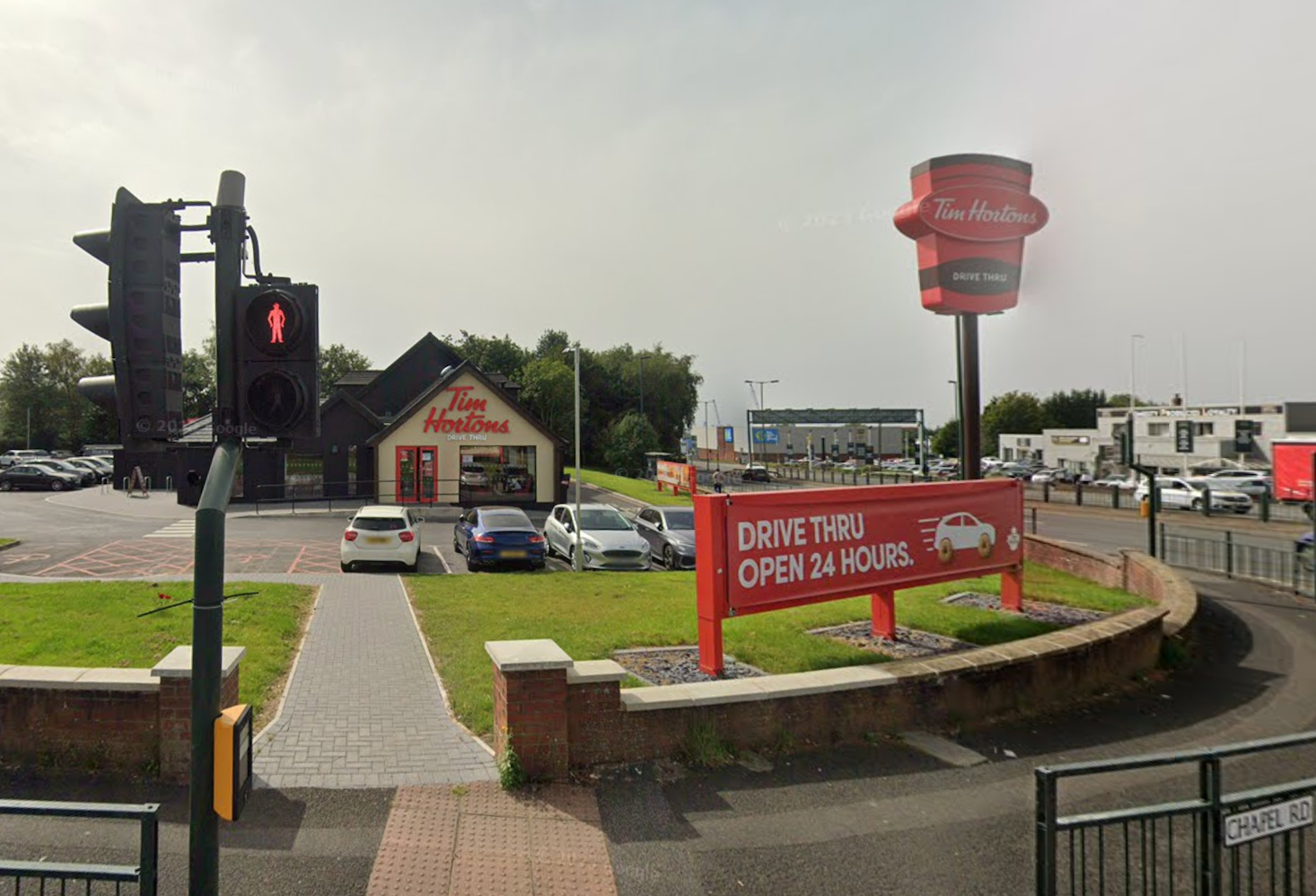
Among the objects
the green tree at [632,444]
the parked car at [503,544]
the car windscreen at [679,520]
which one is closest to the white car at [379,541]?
the parked car at [503,544]

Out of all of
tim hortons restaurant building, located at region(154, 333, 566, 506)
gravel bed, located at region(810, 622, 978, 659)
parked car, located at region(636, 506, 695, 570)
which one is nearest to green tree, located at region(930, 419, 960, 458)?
tim hortons restaurant building, located at region(154, 333, 566, 506)

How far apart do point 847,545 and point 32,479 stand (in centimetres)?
5189

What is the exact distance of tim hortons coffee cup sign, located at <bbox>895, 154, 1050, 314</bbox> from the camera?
15.6 m

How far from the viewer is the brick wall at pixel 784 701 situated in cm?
575

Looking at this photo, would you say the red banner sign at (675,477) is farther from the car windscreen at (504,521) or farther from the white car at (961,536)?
the white car at (961,536)

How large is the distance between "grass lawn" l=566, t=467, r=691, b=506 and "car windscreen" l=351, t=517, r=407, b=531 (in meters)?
19.0

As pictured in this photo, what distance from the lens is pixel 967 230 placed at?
15727 millimetres

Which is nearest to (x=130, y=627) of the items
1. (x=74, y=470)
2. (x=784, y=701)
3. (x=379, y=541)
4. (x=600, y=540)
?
(x=379, y=541)

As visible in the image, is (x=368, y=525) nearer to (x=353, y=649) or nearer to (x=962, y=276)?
(x=353, y=649)

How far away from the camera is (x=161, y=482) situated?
4544cm

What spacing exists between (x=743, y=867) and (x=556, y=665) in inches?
73.3

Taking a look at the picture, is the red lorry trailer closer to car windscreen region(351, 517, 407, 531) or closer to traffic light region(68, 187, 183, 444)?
car windscreen region(351, 517, 407, 531)

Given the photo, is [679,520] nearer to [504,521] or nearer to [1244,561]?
[504,521]

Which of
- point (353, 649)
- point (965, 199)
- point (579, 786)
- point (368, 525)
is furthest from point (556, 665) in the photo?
point (965, 199)
